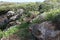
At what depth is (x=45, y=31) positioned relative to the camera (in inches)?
541

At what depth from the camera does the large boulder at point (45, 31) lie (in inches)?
520

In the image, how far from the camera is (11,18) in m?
24.3

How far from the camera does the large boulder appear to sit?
13.2 meters

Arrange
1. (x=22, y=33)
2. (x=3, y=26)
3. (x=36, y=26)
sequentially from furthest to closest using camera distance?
1. (x=3, y=26)
2. (x=22, y=33)
3. (x=36, y=26)

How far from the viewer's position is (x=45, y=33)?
13711 mm

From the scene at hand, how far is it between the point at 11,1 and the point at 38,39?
2519 cm

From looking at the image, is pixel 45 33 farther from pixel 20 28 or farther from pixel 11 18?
pixel 11 18

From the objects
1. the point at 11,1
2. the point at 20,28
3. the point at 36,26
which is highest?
the point at 36,26

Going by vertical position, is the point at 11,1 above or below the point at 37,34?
below

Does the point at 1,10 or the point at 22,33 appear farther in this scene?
the point at 1,10

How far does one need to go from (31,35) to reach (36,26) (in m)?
0.85

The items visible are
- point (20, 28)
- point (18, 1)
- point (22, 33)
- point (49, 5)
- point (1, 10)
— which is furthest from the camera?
point (18, 1)

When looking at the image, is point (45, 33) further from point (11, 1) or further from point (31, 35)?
point (11, 1)

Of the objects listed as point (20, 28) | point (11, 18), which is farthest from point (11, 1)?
point (20, 28)
